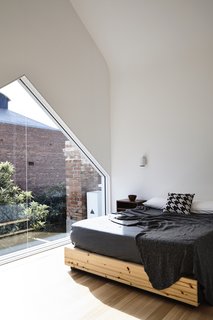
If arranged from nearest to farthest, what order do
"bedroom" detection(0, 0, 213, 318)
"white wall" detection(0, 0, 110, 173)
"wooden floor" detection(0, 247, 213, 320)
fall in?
1. "wooden floor" detection(0, 247, 213, 320)
2. "white wall" detection(0, 0, 110, 173)
3. "bedroom" detection(0, 0, 213, 318)

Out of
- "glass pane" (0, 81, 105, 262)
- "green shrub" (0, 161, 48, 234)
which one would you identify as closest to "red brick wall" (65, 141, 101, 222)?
"glass pane" (0, 81, 105, 262)

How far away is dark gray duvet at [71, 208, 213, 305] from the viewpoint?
2.47 m

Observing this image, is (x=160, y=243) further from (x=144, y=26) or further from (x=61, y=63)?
(x=144, y=26)

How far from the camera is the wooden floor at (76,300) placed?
7.87ft

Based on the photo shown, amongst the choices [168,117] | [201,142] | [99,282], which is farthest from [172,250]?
[168,117]

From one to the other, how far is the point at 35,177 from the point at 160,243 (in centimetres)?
225

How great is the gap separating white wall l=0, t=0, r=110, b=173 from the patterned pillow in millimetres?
1606

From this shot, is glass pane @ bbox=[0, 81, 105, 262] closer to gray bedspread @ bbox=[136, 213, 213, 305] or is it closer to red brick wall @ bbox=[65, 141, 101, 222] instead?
red brick wall @ bbox=[65, 141, 101, 222]

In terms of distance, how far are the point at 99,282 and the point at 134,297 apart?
0.48m

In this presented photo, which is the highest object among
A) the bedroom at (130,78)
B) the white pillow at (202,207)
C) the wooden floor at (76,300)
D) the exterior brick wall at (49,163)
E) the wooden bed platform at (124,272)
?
the bedroom at (130,78)

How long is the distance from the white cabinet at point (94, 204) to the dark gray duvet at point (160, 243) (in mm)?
1504

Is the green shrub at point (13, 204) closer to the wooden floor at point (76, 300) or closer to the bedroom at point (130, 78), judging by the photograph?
the wooden floor at point (76, 300)

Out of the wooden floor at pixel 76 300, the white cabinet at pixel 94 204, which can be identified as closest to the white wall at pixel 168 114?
the white cabinet at pixel 94 204

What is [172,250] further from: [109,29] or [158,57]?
[109,29]
